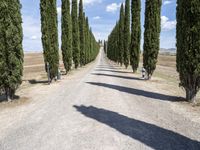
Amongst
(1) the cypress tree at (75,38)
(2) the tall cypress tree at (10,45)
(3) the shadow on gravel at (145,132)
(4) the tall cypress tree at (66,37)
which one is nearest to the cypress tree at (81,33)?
(1) the cypress tree at (75,38)

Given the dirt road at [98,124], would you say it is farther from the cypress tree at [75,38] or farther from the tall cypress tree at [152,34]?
the cypress tree at [75,38]

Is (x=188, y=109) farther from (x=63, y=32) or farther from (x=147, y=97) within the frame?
(x=63, y=32)

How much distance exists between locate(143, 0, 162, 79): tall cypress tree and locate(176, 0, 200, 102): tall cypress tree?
445 inches

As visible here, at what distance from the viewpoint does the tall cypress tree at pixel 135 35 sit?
3638cm

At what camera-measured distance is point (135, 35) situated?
37562 mm

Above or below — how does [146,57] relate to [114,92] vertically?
above

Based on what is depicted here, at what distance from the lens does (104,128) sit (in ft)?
33.4

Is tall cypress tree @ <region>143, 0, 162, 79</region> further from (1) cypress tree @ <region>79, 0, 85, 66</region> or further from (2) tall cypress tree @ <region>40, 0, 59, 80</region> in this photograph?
(1) cypress tree @ <region>79, 0, 85, 66</region>

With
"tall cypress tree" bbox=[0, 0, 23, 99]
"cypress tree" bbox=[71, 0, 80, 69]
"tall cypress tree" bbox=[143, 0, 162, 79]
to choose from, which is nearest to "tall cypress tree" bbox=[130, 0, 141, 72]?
"tall cypress tree" bbox=[143, 0, 162, 79]

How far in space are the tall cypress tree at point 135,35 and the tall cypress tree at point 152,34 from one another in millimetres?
8524

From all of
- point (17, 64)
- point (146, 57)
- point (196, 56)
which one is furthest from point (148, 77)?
point (17, 64)

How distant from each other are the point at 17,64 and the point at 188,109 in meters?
8.58

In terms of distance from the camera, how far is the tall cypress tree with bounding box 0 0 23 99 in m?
15.8

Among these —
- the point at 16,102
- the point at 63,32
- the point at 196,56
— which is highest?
the point at 63,32
